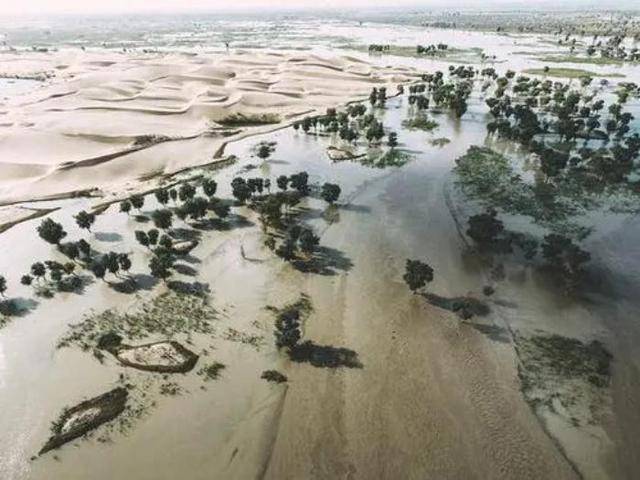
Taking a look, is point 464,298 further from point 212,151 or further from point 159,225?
point 212,151

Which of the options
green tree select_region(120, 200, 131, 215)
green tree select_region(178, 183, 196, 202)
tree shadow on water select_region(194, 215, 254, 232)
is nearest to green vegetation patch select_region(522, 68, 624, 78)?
tree shadow on water select_region(194, 215, 254, 232)

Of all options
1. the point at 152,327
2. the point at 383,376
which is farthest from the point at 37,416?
the point at 383,376

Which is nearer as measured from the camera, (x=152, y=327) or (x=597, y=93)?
(x=152, y=327)

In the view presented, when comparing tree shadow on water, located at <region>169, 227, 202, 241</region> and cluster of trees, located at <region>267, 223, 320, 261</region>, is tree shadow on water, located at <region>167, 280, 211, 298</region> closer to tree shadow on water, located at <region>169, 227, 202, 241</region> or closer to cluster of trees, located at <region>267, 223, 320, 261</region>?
cluster of trees, located at <region>267, 223, 320, 261</region>

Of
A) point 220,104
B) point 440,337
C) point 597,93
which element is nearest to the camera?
point 440,337

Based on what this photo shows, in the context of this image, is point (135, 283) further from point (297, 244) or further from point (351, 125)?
point (351, 125)

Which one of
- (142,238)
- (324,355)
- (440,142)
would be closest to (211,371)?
(324,355)

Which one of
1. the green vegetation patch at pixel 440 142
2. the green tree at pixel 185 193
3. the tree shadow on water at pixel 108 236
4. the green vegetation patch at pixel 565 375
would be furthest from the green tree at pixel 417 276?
the green vegetation patch at pixel 440 142
